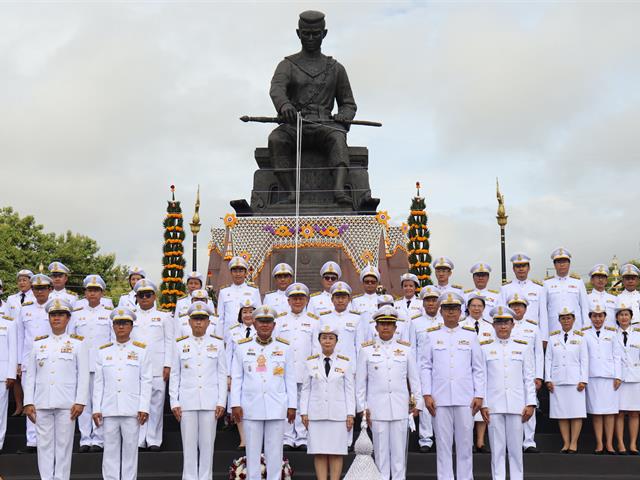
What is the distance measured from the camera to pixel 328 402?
9469 millimetres

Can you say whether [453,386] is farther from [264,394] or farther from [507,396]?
[264,394]

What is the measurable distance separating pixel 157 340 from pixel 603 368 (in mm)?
5769

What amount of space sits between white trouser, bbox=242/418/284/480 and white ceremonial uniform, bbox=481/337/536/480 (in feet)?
7.86

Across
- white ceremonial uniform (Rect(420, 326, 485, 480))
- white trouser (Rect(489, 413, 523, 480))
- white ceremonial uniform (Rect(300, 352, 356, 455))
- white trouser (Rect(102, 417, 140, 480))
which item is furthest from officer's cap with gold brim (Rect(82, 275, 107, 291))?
white trouser (Rect(489, 413, 523, 480))

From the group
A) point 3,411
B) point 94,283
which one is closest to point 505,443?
point 94,283

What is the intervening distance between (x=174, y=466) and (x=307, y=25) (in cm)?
1109

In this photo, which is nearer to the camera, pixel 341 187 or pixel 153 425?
pixel 153 425

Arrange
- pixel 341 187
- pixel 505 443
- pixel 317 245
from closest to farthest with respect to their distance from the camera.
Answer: pixel 505 443 < pixel 317 245 < pixel 341 187

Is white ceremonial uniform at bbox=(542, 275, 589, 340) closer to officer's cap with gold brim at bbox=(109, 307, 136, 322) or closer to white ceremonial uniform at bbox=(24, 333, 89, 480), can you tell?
officer's cap with gold brim at bbox=(109, 307, 136, 322)

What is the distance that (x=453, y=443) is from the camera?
35.4ft

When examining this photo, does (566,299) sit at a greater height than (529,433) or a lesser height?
greater

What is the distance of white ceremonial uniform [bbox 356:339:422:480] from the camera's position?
953 centimetres

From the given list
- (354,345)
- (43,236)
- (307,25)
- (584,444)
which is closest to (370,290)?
(354,345)

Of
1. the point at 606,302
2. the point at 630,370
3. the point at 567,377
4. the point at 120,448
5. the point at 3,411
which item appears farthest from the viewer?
the point at 606,302
